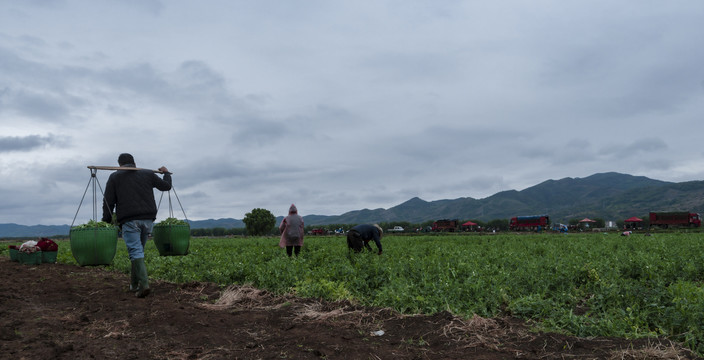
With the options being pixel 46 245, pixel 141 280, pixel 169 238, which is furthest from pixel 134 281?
pixel 46 245

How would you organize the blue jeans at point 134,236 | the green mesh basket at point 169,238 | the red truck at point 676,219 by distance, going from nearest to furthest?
the blue jeans at point 134,236 < the green mesh basket at point 169,238 < the red truck at point 676,219

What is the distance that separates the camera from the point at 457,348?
4.59 metres

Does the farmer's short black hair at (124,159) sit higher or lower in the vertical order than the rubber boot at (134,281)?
higher

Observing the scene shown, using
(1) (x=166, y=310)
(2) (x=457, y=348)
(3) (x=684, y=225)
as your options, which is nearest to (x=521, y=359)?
(2) (x=457, y=348)

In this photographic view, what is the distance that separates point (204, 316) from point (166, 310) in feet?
2.27

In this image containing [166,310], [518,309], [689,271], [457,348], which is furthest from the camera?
[689,271]

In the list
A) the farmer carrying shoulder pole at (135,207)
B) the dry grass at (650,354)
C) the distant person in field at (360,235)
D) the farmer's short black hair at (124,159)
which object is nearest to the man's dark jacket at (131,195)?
the farmer carrying shoulder pole at (135,207)

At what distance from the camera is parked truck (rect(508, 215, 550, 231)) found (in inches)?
2458

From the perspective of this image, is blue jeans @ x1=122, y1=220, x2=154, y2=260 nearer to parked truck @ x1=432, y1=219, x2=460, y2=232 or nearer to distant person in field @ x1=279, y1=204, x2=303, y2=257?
distant person in field @ x1=279, y1=204, x2=303, y2=257

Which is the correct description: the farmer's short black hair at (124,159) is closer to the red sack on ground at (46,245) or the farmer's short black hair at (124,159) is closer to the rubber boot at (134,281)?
the rubber boot at (134,281)

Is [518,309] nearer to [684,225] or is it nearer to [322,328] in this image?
[322,328]

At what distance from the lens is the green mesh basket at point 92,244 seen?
7.37 meters

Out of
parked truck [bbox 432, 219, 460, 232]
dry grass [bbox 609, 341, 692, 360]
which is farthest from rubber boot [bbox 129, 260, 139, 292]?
parked truck [bbox 432, 219, 460, 232]

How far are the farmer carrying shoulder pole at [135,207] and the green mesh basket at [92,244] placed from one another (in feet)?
0.88
